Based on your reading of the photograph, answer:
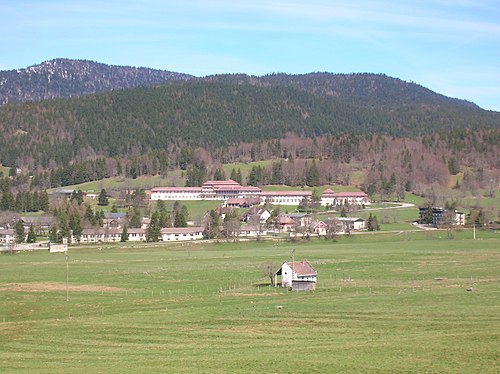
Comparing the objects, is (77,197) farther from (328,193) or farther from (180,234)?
(328,193)

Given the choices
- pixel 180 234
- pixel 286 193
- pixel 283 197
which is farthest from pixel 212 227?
pixel 286 193

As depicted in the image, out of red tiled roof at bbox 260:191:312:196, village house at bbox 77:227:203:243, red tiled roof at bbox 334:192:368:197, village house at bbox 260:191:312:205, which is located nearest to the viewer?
village house at bbox 77:227:203:243

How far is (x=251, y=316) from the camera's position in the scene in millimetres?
50156

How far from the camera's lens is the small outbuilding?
216 ft

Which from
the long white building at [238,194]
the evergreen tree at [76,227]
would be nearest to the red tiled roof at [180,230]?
the evergreen tree at [76,227]

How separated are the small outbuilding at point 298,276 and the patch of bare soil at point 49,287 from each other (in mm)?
13735

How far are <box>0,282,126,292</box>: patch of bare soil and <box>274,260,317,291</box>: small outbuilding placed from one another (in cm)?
1373

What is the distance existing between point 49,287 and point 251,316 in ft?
90.7

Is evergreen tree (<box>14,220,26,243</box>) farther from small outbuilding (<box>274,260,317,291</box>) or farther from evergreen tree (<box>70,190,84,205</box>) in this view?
small outbuilding (<box>274,260,317,291</box>)

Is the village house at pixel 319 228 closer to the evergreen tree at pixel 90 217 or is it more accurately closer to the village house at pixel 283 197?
the evergreen tree at pixel 90 217

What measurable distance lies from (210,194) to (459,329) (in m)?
154

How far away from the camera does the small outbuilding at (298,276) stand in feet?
216

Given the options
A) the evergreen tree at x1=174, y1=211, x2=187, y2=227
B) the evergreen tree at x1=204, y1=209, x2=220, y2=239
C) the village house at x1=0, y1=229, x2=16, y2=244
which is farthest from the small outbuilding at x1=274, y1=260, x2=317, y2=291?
the village house at x1=0, y1=229, x2=16, y2=244

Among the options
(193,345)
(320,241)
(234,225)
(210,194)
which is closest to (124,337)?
(193,345)
